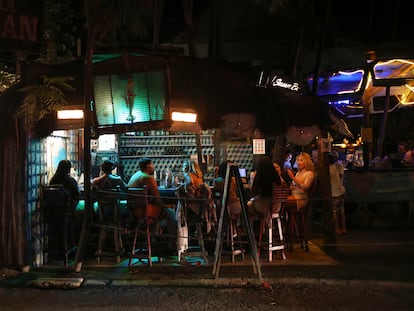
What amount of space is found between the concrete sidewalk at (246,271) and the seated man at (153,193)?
1.90ft

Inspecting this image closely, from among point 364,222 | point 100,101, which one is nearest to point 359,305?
point 100,101

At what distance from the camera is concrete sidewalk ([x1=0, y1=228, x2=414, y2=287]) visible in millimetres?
6891

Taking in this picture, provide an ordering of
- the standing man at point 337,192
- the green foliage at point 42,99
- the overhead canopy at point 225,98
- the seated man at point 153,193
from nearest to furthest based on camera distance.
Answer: the green foliage at point 42,99 → the overhead canopy at point 225,98 → the seated man at point 153,193 → the standing man at point 337,192

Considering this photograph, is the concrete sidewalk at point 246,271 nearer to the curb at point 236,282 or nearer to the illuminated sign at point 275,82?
the curb at point 236,282

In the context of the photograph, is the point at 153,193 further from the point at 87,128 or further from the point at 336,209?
the point at 336,209

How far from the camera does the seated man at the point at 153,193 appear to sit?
7.91 metres

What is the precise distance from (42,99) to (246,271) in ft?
14.4

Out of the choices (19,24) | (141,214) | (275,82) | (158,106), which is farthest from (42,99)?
(275,82)

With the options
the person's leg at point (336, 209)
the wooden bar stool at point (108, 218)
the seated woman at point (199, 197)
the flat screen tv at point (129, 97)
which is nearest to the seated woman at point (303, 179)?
the person's leg at point (336, 209)

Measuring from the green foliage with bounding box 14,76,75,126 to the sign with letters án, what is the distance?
29.1 inches

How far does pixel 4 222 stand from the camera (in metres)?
7.39

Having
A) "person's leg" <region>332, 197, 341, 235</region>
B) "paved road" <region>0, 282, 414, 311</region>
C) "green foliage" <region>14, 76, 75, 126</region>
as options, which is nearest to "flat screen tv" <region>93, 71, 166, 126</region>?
"green foliage" <region>14, 76, 75, 126</region>

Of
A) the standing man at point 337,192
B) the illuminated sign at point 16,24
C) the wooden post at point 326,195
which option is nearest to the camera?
the illuminated sign at point 16,24

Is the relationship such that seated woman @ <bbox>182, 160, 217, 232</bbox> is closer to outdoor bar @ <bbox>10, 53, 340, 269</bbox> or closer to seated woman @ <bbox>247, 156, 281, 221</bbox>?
outdoor bar @ <bbox>10, 53, 340, 269</bbox>
